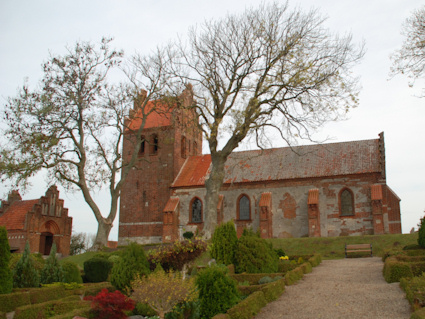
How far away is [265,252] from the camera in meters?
14.0

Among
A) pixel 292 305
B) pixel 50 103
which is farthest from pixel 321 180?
pixel 292 305

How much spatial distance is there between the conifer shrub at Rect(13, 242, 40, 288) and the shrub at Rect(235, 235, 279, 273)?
6.76 meters

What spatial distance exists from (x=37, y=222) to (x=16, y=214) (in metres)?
1.78

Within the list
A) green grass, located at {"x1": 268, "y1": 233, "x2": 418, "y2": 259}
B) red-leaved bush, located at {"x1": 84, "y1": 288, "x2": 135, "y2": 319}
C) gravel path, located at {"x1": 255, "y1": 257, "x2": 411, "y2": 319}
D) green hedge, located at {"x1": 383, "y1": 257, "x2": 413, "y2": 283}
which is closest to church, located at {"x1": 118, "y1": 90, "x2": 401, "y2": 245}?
green grass, located at {"x1": 268, "y1": 233, "x2": 418, "y2": 259}

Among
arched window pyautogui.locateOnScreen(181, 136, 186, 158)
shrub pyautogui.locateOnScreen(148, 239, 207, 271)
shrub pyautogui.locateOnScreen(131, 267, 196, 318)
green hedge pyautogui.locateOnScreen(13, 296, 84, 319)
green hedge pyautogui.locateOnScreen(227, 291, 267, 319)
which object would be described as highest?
arched window pyautogui.locateOnScreen(181, 136, 186, 158)

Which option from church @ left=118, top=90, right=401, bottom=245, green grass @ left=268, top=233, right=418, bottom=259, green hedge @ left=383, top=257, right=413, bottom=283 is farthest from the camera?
church @ left=118, top=90, right=401, bottom=245

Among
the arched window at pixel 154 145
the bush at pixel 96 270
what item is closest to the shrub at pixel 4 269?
the bush at pixel 96 270

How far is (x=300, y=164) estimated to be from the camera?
30.7 meters

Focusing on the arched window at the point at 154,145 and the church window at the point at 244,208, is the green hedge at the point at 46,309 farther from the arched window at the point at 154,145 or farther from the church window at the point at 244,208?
the arched window at the point at 154,145

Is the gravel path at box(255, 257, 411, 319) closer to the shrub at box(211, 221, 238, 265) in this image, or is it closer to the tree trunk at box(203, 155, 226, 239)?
the shrub at box(211, 221, 238, 265)

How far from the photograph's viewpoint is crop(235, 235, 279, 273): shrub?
1376 cm

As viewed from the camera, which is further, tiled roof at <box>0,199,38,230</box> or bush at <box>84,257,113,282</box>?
tiled roof at <box>0,199,38,230</box>

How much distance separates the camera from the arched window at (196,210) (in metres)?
32.1

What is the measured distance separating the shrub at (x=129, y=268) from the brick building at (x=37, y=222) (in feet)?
63.5
